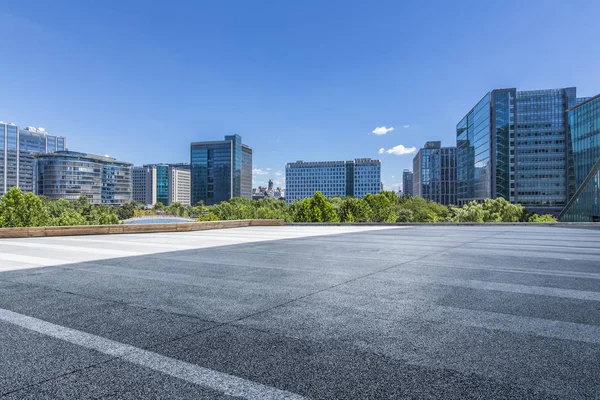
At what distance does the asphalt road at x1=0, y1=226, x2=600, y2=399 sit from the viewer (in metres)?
2.86

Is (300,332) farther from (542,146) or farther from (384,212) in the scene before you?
(542,146)

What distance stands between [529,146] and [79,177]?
18356 cm

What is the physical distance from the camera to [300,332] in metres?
4.04

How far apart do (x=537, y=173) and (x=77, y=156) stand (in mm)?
186475

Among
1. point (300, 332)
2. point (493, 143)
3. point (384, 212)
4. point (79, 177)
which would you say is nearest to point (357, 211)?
point (384, 212)

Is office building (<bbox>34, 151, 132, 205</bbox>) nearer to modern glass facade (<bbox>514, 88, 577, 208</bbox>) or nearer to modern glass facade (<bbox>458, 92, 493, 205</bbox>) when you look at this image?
modern glass facade (<bbox>458, 92, 493, 205</bbox>)

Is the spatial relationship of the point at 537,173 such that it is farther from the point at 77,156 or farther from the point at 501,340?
the point at 77,156

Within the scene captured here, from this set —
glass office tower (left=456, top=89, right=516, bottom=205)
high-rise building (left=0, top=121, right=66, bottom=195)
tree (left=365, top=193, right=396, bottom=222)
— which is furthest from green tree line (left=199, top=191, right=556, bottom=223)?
high-rise building (left=0, top=121, right=66, bottom=195)

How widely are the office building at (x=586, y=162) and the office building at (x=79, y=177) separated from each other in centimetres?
18180

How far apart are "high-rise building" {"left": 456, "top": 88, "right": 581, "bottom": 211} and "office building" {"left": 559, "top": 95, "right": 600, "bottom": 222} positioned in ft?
71.5

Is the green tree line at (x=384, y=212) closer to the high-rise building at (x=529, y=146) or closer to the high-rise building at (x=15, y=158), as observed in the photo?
the high-rise building at (x=529, y=146)

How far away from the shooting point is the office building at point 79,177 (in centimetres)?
15950

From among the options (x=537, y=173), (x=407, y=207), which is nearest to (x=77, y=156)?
(x=407, y=207)

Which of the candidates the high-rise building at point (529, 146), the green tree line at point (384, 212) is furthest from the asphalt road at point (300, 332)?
the high-rise building at point (529, 146)
